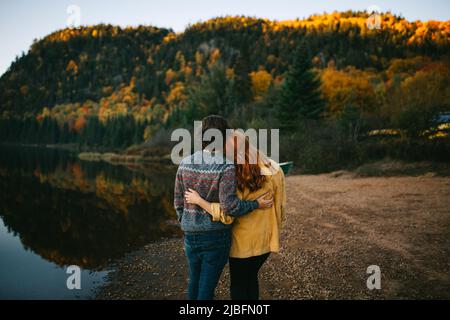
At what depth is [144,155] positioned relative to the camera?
56.3m

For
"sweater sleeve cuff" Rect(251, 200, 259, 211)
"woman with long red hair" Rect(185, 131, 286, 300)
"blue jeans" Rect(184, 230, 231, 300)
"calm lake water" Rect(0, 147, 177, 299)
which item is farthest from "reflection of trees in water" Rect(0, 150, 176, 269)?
"sweater sleeve cuff" Rect(251, 200, 259, 211)

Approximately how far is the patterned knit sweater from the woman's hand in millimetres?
36

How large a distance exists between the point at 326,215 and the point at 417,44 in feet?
319

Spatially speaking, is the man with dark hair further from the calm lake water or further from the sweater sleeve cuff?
the calm lake water

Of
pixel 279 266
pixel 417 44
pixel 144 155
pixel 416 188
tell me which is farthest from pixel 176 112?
pixel 417 44

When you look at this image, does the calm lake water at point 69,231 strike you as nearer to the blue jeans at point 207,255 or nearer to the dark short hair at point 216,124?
the blue jeans at point 207,255

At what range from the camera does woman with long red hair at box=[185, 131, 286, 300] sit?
2527 mm

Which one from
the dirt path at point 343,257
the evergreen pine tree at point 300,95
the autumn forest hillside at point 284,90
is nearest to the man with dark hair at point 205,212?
the dirt path at point 343,257

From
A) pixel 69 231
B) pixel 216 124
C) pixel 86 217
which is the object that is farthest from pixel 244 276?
pixel 86 217

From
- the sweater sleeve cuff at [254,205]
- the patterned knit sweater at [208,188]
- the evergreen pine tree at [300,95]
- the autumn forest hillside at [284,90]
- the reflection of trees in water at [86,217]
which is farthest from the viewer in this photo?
the evergreen pine tree at [300,95]

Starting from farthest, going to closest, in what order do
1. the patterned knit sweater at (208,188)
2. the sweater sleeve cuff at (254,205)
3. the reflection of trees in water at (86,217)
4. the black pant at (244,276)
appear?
the reflection of trees in water at (86,217) → the black pant at (244,276) → the sweater sleeve cuff at (254,205) → the patterned knit sweater at (208,188)

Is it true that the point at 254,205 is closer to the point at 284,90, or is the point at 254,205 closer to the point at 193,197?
the point at 193,197

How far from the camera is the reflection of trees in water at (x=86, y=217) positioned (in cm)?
1005

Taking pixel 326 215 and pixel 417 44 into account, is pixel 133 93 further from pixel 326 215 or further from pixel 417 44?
pixel 326 215
